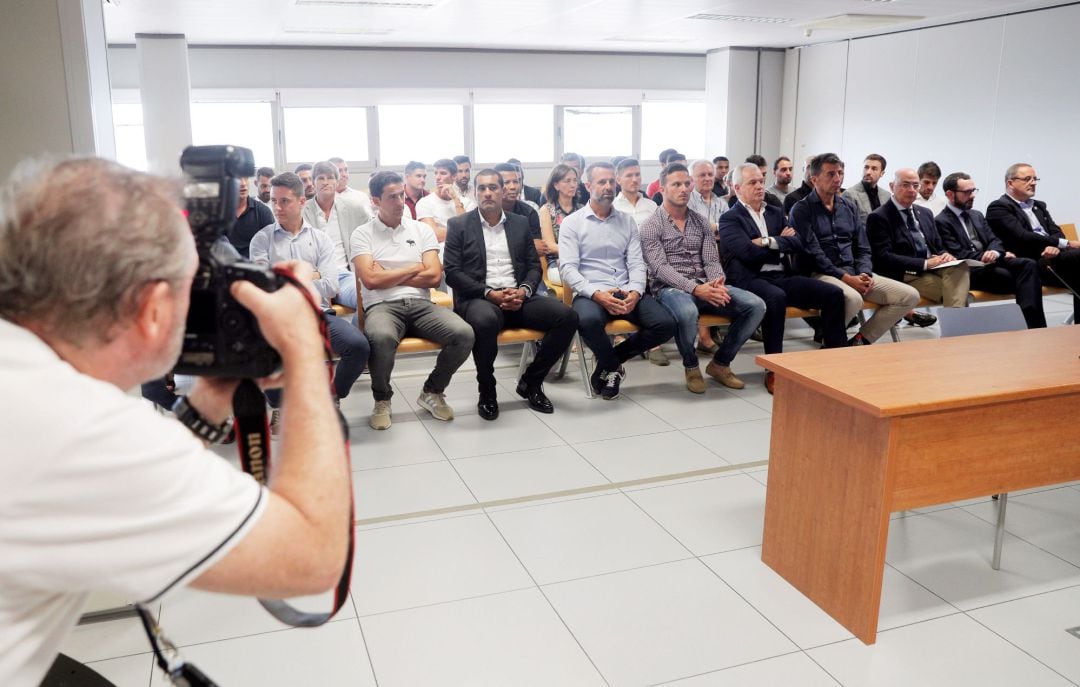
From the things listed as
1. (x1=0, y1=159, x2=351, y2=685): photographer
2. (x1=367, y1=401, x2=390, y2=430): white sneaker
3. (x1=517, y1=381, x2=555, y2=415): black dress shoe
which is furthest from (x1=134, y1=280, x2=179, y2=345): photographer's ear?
(x1=517, y1=381, x2=555, y2=415): black dress shoe

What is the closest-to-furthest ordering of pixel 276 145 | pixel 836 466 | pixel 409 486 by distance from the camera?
pixel 836 466 → pixel 409 486 → pixel 276 145

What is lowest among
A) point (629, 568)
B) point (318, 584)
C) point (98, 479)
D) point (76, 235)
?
point (629, 568)

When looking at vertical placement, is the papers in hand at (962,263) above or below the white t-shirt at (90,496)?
below

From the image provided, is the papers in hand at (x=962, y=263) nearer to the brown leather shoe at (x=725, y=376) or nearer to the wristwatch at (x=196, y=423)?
the brown leather shoe at (x=725, y=376)

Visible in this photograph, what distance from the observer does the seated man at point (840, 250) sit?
5238 mm

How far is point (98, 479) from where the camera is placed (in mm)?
790

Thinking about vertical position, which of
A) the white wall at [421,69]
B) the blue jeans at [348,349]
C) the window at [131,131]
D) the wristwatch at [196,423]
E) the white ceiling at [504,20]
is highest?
the white ceiling at [504,20]

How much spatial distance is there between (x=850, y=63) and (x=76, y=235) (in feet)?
39.6

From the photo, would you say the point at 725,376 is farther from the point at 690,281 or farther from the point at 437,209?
the point at 437,209

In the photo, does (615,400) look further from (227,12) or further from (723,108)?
(723,108)

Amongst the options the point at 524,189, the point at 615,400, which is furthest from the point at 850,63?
the point at 615,400

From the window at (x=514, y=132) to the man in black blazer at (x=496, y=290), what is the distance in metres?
7.29

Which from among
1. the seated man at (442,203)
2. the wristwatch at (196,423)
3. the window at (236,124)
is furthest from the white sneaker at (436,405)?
the window at (236,124)

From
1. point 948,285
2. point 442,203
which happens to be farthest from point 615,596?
point 442,203
